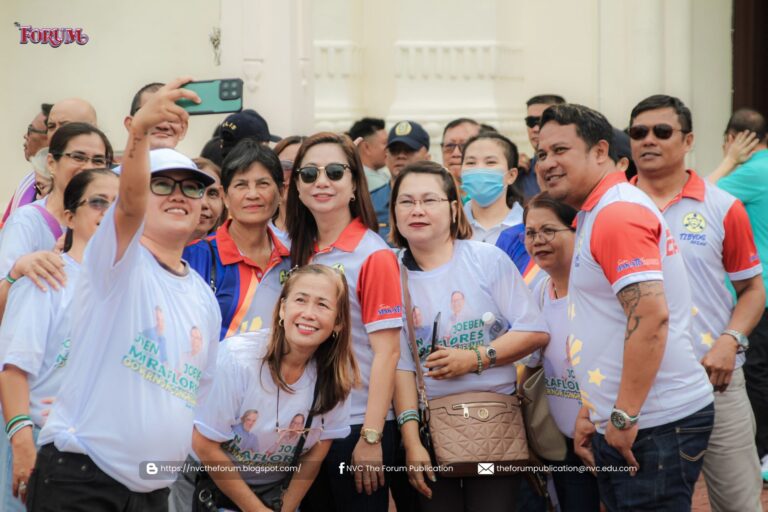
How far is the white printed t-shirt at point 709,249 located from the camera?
17.6 feet

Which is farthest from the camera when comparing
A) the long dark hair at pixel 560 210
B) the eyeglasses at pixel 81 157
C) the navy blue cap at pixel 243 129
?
the navy blue cap at pixel 243 129

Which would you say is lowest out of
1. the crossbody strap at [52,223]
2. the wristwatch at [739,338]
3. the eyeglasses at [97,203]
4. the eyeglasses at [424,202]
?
the wristwatch at [739,338]

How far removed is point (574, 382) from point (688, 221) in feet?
3.19

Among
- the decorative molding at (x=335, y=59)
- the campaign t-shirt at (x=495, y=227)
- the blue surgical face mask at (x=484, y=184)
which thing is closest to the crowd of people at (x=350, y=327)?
the campaign t-shirt at (x=495, y=227)

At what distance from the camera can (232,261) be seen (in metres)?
5.22

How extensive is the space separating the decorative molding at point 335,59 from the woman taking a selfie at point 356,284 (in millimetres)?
6064

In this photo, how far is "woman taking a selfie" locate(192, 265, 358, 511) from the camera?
4531 millimetres

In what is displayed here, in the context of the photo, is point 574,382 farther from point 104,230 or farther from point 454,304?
point 104,230

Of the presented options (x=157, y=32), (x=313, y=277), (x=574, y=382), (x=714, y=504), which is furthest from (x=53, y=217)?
(x=157, y=32)

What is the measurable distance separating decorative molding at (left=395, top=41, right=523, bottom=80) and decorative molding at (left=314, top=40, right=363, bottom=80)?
1.59 feet

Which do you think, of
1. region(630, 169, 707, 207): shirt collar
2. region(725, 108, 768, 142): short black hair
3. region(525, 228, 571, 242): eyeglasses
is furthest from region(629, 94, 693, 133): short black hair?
region(725, 108, 768, 142): short black hair

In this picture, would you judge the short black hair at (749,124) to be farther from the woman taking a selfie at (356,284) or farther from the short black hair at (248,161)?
the short black hair at (248,161)

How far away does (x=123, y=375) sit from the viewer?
375 cm

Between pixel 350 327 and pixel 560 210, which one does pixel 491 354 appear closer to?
pixel 350 327
